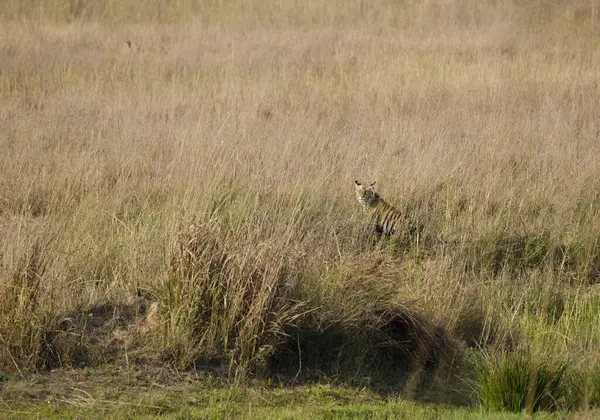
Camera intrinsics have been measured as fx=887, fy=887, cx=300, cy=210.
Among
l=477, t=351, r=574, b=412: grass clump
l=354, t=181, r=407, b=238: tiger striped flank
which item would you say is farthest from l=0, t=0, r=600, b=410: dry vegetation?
l=354, t=181, r=407, b=238: tiger striped flank

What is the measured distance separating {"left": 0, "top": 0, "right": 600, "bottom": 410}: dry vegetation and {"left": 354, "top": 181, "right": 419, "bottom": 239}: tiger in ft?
0.55

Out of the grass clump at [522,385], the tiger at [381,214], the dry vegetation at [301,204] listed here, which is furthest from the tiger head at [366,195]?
the grass clump at [522,385]

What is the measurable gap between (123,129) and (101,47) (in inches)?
248

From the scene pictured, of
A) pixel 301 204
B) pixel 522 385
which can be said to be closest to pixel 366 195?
pixel 301 204

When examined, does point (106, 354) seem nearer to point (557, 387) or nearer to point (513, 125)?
point (557, 387)

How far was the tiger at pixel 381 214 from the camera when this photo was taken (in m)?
7.95

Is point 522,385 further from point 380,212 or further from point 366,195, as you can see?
point 366,195

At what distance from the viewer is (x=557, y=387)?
215 inches

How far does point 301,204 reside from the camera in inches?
319

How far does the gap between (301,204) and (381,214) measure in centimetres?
73

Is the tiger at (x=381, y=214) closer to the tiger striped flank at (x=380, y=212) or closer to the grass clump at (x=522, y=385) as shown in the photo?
the tiger striped flank at (x=380, y=212)

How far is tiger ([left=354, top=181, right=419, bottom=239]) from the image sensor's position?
7945mm

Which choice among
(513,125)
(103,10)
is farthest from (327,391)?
(103,10)

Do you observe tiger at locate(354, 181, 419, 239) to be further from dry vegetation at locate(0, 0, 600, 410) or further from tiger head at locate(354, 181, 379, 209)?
dry vegetation at locate(0, 0, 600, 410)
